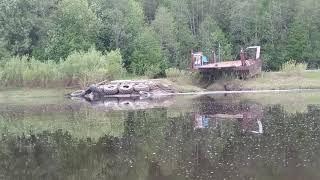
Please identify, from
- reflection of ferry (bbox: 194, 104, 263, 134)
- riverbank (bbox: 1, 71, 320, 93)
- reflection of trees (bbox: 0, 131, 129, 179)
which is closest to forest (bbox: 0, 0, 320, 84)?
riverbank (bbox: 1, 71, 320, 93)

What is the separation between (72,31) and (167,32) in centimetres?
1460

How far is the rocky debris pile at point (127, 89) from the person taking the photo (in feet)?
204

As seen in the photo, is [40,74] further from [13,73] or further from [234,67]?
[234,67]

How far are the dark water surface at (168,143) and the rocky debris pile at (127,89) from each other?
54.8 ft

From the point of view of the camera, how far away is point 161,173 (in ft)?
66.4

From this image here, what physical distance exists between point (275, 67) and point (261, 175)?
62.2 meters

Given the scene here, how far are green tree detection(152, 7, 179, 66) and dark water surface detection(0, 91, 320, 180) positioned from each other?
117 feet

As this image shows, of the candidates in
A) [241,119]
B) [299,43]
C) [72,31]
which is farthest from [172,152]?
[72,31]

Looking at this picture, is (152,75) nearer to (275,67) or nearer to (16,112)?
(275,67)

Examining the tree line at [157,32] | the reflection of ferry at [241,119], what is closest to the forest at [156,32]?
the tree line at [157,32]

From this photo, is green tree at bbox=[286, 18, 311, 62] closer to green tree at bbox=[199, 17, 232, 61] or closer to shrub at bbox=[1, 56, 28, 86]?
green tree at bbox=[199, 17, 232, 61]

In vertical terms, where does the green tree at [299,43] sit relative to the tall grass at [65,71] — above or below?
above

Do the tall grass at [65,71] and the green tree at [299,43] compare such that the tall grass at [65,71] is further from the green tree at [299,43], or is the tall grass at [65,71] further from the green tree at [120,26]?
the green tree at [299,43]

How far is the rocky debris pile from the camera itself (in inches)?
2446
